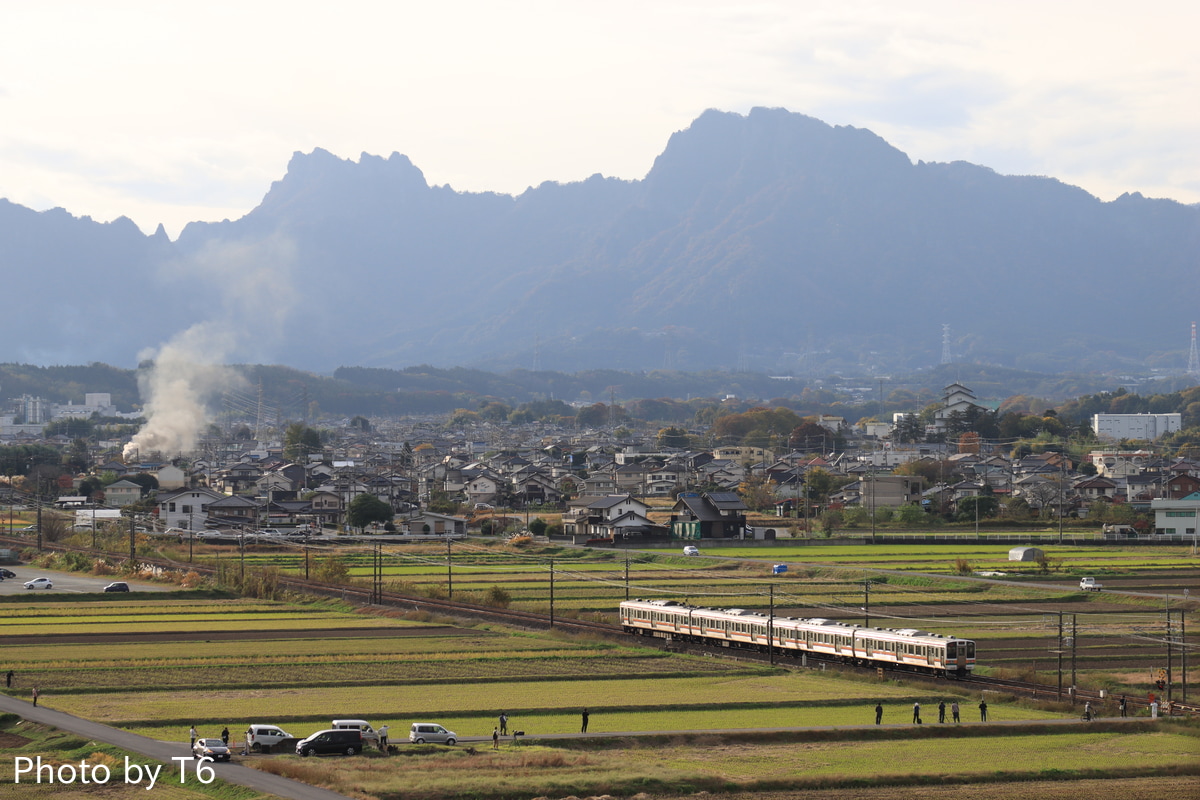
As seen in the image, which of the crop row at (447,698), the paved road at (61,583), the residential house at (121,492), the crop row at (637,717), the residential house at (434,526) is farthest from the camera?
the residential house at (121,492)

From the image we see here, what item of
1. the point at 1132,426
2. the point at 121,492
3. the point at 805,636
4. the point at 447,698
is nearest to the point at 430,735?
the point at 447,698

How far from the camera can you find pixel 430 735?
775 inches

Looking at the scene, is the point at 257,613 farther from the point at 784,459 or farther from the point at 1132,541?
the point at 784,459

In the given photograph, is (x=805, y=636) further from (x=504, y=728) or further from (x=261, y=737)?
(x=261, y=737)

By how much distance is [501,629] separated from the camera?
3228cm

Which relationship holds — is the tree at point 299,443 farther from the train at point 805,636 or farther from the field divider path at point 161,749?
the field divider path at point 161,749

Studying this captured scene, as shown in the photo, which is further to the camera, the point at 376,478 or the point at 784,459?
the point at 784,459

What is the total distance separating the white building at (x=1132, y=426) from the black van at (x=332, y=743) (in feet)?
358

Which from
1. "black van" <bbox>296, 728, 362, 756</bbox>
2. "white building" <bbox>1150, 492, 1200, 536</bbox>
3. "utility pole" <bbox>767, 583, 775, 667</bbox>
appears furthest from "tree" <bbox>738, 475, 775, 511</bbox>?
"black van" <bbox>296, 728, 362, 756</bbox>

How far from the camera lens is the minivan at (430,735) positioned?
774 inches

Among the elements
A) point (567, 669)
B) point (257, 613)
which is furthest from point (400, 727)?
point (257, 613)

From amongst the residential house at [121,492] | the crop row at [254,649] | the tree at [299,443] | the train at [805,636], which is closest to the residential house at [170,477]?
the residential house at [121,492]

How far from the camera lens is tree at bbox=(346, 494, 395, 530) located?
197ft

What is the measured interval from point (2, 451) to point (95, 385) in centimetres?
10577
